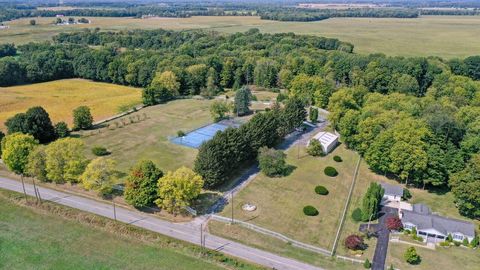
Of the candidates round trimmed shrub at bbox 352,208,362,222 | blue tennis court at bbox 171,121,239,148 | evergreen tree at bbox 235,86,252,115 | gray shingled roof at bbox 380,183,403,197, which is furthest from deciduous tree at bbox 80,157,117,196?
evergreen tree at bbox 235,86,252,115

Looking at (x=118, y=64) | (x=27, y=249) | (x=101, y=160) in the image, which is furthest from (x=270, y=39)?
(x=27, y=249)

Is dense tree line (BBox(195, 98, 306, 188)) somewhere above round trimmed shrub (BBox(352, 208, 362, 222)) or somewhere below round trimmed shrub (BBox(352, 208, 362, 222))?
above

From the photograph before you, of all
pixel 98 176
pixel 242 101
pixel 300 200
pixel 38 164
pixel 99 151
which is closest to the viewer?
pixel 98 176

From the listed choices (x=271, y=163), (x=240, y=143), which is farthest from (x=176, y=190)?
(x=271, y=163)

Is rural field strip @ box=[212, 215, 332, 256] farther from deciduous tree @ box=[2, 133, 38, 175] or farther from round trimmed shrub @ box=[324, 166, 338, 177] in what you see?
deciduous tree @ box=[2, 133, 38, 175]

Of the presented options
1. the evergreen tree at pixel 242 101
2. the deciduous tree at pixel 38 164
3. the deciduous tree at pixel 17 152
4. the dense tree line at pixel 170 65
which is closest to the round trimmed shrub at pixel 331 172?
the evergreen tree at pixel 242 101

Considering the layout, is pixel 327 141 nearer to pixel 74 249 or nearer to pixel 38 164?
pixel 74 249

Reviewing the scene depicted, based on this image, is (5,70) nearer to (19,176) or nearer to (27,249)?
(19,176)
